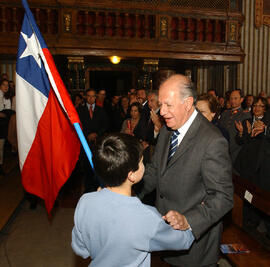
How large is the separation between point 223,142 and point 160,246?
2.27ft

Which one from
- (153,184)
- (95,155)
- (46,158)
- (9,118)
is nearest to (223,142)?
(153,184)

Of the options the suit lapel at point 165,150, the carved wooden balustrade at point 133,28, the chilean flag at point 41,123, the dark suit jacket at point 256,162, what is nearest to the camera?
the suit lapel at point 165,150

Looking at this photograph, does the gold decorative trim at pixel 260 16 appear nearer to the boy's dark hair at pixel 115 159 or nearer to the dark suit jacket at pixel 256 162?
the dark suit jacket at pixel 256 162

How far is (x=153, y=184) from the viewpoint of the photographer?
79.1 inches

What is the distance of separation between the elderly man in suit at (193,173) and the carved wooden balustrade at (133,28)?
237 inches

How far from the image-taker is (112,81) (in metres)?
11.1

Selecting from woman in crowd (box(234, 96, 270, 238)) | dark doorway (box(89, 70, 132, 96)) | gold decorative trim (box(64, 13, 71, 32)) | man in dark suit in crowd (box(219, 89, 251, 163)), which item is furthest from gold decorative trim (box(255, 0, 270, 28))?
woman in crowd (box(234, 96, 270, 238))

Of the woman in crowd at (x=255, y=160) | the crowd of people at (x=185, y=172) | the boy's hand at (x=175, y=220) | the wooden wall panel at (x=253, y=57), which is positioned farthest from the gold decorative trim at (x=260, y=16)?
the boy's hand at (x=175, y=220)

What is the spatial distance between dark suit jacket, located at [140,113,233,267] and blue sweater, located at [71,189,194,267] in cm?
31

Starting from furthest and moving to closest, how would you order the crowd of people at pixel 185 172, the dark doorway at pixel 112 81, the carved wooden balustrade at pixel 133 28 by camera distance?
1. the dark doorway at pixel 112 81
2. the carved wooden balustrade at pixel 133 28
3. the crowd of people at pixel 185 172

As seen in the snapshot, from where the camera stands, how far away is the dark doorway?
34.8 feet

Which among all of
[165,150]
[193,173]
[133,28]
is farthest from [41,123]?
[133,28]

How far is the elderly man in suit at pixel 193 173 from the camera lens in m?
1.55

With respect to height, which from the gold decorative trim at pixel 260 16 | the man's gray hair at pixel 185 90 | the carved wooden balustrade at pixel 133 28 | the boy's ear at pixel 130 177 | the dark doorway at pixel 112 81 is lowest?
the boy's ear at pixel 130 177
